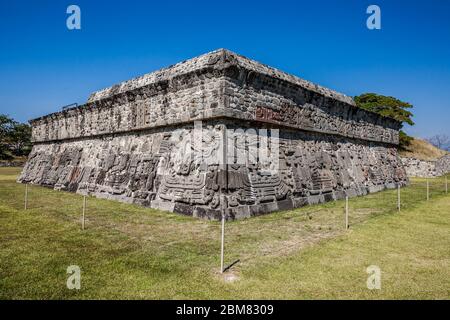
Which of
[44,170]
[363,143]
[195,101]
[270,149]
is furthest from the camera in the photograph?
[44,170]

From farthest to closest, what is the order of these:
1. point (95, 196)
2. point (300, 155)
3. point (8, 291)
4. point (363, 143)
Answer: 1. point (363, 143)
2. point (95, 196)
3. point (300, 155)
4. point (8, 291)

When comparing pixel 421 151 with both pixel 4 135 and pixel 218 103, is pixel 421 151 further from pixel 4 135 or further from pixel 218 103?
pixel 4 135

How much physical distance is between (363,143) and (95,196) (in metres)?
12.8

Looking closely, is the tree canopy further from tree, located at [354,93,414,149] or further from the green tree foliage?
the green tree foliage

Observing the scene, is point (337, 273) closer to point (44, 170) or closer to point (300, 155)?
point (300, 155)

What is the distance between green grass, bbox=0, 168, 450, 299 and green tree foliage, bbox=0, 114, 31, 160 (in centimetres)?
5299

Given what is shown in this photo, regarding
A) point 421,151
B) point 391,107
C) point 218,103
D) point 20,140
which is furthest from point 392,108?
point 20,140

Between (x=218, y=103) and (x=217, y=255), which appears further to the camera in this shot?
(x=218, y=103)

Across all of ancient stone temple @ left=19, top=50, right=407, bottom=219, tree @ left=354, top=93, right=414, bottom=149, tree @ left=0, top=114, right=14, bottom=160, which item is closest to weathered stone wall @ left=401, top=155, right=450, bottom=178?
tree @ left=354, top=93, right=414, bottom=149

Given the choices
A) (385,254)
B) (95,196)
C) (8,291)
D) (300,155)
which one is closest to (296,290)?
(385,254)

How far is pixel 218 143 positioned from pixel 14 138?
58271 mm

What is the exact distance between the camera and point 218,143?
794 cm

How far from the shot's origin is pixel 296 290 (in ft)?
11.3
